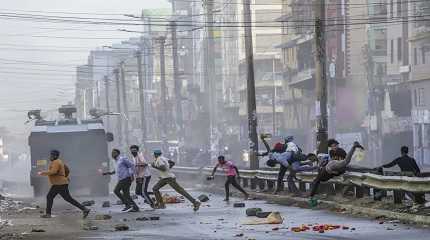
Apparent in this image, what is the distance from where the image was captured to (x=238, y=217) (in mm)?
20219

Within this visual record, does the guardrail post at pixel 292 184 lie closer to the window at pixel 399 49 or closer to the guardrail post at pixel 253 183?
the guardrail post at pixel 253 183

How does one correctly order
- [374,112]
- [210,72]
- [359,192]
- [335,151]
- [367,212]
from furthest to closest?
[374,112] < [210,72] < [359,192] < [335,151] < [367,212]

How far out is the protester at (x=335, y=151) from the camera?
845 inches

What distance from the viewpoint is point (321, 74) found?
92.6 feet

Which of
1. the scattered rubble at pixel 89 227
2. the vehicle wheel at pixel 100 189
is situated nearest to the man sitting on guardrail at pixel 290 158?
the scattered rubble at pixel 89 227

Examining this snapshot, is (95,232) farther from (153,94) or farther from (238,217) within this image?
(153,94)

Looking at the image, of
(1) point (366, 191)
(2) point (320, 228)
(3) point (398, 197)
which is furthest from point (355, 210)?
(2) point (320, 228)

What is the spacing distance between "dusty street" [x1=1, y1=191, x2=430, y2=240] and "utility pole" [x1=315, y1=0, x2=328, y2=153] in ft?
16.2

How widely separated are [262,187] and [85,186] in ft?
24.7

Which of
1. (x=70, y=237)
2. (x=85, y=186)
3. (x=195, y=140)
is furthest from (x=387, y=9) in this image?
(x=70, y=237)

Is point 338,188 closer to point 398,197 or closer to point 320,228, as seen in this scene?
point 398,197

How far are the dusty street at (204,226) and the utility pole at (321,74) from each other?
4.94 m

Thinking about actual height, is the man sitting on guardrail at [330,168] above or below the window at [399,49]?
below

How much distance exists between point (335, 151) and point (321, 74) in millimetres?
6955
